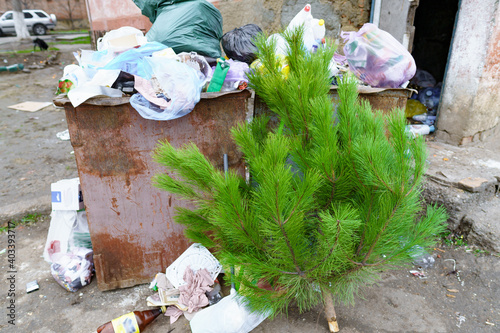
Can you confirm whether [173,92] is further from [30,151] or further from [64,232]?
[30,151]

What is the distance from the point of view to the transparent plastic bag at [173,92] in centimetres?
186

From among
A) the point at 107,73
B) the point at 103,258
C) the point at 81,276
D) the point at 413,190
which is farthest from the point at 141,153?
the point at 413,190

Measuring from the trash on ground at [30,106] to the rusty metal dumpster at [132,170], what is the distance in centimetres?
543

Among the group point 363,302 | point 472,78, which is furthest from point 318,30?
point 363,302

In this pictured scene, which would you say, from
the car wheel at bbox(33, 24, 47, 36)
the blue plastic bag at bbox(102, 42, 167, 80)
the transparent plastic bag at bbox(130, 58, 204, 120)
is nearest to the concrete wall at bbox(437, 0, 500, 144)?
the transparent plastic bag at bbox(130, 58, 204, 120)

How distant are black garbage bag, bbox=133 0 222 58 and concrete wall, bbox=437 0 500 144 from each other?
94.8 inches

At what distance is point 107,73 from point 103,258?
4.01 ft

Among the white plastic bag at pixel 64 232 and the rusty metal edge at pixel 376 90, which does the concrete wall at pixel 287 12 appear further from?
the white plastic bag at pixel 64 232

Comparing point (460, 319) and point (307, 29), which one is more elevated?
point (307, 29)

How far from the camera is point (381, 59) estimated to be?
224 cm

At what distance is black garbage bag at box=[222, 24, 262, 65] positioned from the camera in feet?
8.21

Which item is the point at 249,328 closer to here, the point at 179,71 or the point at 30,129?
the point at 179,71

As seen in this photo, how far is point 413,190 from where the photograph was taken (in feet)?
4.49

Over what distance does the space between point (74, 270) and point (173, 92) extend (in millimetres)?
1484
